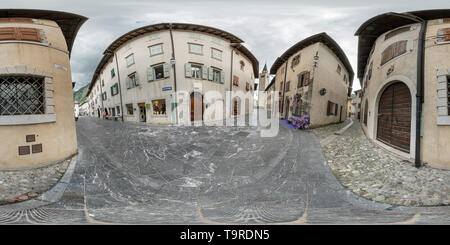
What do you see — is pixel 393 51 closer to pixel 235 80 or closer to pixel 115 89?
pixel 235 80

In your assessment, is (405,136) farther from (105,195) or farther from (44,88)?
(44,88)

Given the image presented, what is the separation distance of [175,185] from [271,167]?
6.56 ft

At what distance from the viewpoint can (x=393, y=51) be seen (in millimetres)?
4305

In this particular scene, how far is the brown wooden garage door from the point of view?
3898mm

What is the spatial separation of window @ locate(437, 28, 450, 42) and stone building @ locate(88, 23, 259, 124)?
15.6 ft

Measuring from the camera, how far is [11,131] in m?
2.82

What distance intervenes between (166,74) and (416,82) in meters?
8.53

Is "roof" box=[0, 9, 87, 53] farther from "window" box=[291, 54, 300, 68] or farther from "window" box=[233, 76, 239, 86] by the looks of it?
"window" box=[291, 54, 300, 68]

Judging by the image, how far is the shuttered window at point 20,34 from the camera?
278cm

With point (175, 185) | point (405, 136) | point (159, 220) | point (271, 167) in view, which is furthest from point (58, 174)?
point (405, 136)

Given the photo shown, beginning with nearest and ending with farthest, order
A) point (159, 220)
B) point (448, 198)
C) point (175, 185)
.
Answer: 1. point (159, 220)
2. point (448, 198)
3. point (175, 185)

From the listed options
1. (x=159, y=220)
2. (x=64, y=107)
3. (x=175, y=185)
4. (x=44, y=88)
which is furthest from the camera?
(x=64, y=107)

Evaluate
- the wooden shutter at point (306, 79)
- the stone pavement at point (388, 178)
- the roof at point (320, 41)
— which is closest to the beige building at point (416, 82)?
the stone pavement at point (388, 178)

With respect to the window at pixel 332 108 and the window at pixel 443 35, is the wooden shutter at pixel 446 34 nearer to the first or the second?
the window at pixel 443 35
